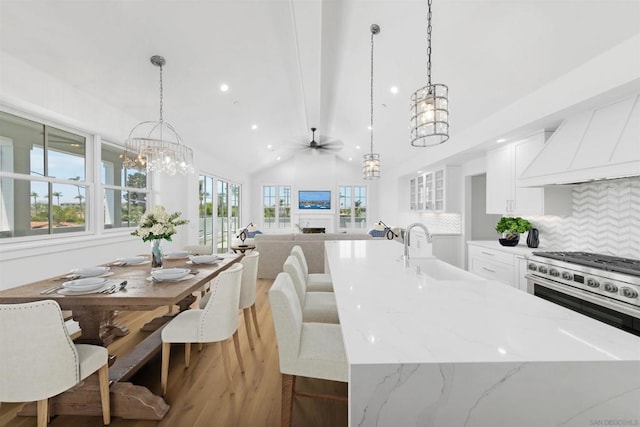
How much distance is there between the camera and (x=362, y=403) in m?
0.80

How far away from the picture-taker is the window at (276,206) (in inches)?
412

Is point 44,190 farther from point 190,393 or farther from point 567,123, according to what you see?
point 567,123

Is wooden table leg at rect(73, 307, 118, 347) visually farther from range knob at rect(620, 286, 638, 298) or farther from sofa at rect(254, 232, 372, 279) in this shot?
range knob at rect(620, 286, 638, 298)

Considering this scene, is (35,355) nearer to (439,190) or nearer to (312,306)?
(312,306)

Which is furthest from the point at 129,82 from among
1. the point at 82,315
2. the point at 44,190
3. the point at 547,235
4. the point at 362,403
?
the point at 547,235

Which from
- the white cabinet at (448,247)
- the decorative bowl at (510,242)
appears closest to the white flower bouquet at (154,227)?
the decorative bowl at (510,242)

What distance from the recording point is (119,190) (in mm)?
4176

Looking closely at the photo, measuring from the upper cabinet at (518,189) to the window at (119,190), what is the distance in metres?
5.14

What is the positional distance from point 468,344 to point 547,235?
3.49m

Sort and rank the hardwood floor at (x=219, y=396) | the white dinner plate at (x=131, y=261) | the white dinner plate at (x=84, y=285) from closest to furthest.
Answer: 1. the hardwood floor at (x=219, y=396)
2. the white dinner plate at (x=84, y=285)
3. the white dinner plate at (x=131, y=261)

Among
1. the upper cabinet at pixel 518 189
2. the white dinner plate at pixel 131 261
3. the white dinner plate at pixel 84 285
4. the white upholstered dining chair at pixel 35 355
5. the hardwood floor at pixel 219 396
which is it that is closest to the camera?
the white upholstered dining chair at pixel 35 355

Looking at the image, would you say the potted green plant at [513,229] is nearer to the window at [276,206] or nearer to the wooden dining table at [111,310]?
the wooden dining table at [111,310]

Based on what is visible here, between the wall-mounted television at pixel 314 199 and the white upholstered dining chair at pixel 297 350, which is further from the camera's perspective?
the wall-mounted television at pixel 314 199

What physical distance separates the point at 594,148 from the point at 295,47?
3243 millimetres
